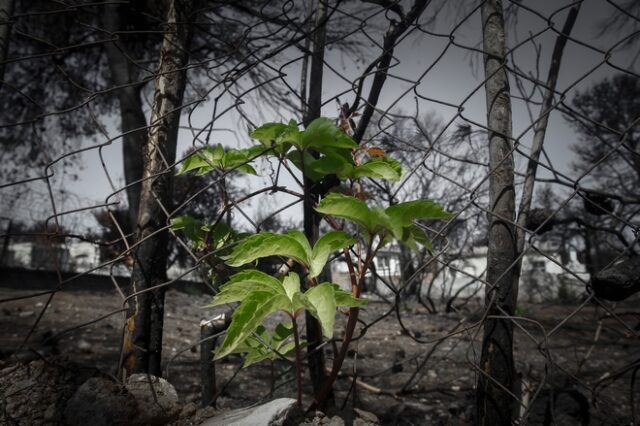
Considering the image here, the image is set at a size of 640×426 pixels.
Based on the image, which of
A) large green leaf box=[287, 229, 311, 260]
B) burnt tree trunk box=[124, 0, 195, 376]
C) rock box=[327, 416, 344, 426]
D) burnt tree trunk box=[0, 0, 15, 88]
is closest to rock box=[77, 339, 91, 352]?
burnt tree trunk box=[124, 0, 195, 376]

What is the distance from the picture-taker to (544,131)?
1.12m

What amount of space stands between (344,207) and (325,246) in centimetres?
9

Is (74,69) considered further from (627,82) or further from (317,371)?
(627,82)

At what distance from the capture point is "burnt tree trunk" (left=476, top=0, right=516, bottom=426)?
2.73 feet

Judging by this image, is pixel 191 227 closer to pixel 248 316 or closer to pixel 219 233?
pixel 219 233

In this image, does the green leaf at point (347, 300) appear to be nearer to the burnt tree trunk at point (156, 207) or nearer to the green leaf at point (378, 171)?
the green leaf at point (378, 171)

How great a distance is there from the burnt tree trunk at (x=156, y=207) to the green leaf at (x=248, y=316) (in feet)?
1.69

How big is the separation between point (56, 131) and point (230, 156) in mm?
6934

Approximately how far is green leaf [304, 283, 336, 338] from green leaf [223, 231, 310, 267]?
0.11 m

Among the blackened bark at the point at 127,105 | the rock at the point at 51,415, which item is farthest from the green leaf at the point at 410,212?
the blackened bark at the point at 127,105

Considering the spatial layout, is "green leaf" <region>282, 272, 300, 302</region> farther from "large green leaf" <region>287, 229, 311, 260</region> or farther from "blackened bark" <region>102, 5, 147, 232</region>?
"blackened bark" <region>102, 5, 147, 232</region>

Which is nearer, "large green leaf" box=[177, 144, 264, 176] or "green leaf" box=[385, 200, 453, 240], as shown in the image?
"green leaf" box=[385, 200, 453, 240]

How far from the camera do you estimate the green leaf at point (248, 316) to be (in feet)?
1.83

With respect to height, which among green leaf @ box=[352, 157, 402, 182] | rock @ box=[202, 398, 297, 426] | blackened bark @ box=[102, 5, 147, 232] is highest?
blackened bark @ box=[102, 5, 147, 232]
